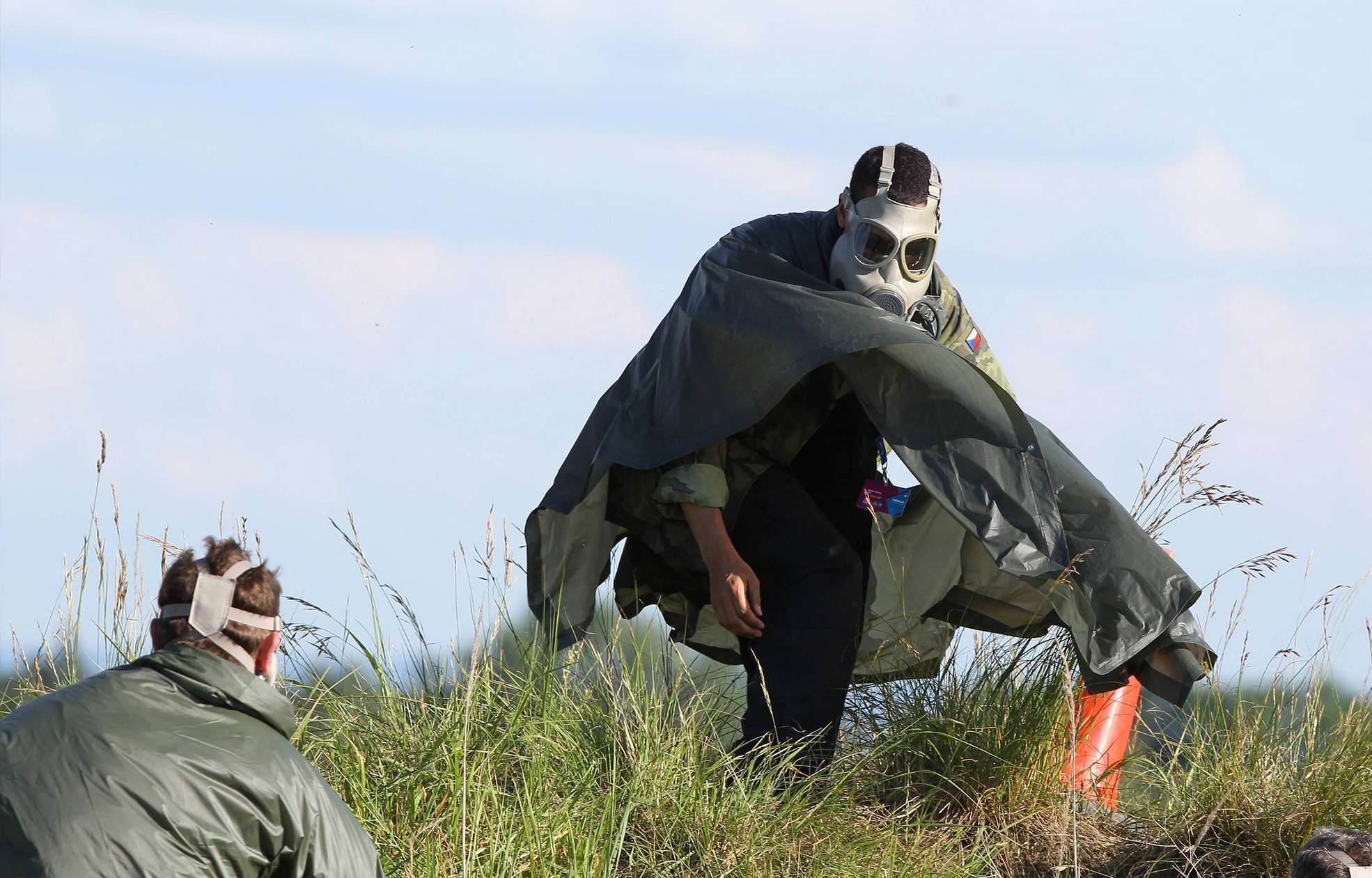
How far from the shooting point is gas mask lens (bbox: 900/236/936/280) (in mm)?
4871

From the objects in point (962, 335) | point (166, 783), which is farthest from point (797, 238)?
point (166, 783)

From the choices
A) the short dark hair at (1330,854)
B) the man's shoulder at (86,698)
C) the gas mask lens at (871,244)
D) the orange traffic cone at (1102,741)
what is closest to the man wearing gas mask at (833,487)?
the gas mask lens at (871,244)

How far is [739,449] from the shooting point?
15.9ft

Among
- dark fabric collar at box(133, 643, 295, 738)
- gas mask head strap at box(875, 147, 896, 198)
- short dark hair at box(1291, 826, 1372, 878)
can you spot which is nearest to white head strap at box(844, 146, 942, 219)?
gas mask head strap at box(875, 147, 896, 198)

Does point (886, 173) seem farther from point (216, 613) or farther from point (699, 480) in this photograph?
point (216, 613)

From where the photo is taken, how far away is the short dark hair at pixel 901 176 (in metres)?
4.84

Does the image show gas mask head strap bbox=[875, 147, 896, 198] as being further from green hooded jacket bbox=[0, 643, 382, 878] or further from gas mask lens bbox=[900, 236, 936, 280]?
green hooded jacket bbox=[0, 643, 382, 878]

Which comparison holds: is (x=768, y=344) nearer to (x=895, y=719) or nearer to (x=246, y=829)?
(x=895, y=719)

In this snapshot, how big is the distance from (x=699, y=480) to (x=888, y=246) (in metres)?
1.02

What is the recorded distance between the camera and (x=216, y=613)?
9.68 ft

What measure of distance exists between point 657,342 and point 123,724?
8.81ft

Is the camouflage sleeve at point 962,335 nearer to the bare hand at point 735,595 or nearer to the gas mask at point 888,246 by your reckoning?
the gas mask at point 888,246

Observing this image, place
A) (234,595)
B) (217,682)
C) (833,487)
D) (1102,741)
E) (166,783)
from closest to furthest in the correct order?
(166,783)
(217,682)
(234,595)
(1102,741)
(833,487)

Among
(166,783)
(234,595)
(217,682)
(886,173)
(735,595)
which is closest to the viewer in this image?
(166,783)
